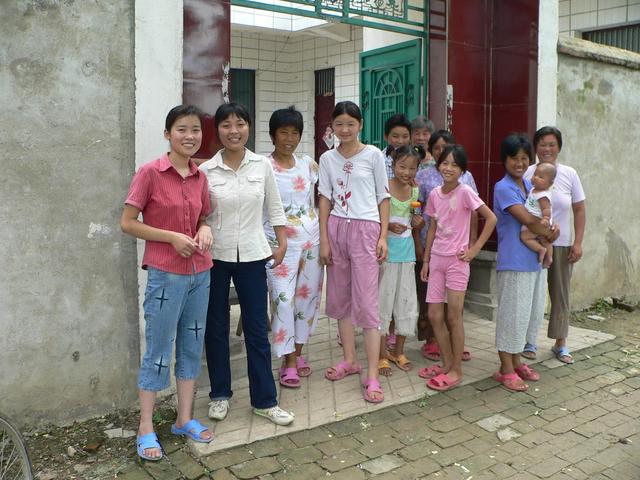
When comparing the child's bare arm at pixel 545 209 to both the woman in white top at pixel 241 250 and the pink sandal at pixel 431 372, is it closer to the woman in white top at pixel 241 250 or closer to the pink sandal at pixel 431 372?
the pink sandal at pixel 431 372

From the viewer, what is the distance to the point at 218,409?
353cm

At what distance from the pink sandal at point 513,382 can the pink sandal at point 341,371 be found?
987 millimetres

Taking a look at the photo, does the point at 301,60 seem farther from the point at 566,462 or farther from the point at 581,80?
the point at 566,462

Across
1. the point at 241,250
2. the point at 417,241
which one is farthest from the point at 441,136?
the point at 241,250

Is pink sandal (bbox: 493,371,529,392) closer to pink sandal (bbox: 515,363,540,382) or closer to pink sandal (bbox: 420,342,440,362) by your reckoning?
pink sandal (bbox: 515,363,540,382)

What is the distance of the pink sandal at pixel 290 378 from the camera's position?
13.1 feet

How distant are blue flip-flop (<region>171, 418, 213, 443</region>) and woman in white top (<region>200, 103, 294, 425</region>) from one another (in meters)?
0.21

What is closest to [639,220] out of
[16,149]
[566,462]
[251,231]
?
[566,462]

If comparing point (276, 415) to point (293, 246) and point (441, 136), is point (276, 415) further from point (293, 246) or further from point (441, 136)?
point (441, 136)

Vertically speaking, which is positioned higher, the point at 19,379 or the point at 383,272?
the point at 383,272

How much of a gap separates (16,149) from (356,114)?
6.33 feet

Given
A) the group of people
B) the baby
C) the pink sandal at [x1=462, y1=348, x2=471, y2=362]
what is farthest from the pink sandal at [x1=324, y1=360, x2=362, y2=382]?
the baby

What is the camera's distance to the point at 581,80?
20.0ft

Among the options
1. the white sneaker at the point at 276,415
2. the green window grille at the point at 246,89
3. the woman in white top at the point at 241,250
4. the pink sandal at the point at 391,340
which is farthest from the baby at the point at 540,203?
the green window grille at the point at 246,89
